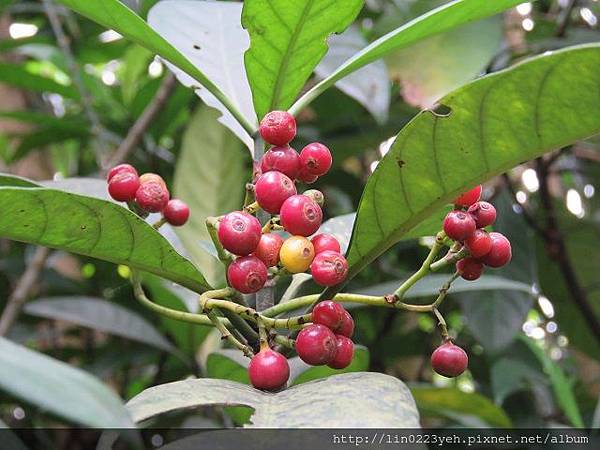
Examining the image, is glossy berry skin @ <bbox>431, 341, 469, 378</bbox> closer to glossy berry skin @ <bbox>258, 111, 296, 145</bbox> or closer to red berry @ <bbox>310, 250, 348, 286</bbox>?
red berry @ <bbox>310, 250, 348, 286</bbox>

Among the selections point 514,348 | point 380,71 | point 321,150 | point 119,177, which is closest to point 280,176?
point 321,150

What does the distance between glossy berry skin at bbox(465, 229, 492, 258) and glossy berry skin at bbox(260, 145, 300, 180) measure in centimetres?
18

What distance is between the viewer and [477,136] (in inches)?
24.1

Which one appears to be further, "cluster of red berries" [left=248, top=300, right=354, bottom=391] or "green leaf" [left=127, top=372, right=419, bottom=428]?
"cluster of red berries" [left=248, top=300, right=354, bottom=391]

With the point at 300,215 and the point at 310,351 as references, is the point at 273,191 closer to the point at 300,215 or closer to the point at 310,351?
the point at 300,215

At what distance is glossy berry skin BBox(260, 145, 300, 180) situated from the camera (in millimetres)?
687

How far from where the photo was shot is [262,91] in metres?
0.80

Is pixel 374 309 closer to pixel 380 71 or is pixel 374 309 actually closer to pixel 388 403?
pixel 380 71

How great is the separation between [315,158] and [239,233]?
0.14 m

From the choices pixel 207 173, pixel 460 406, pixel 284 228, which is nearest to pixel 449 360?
pixel 284 228

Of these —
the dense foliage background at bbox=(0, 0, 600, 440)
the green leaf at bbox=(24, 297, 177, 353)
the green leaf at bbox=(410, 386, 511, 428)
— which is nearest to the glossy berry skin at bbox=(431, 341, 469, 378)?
the dense foliage background at bbox=(0, 0, 600, 440)

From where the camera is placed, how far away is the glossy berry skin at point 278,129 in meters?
0.69

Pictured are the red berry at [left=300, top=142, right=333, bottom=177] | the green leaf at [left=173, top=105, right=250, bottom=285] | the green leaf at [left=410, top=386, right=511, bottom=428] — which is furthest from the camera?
the green leaf at [left=173, top=105, right=250, bottom=285]

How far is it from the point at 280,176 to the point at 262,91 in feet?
0.55
